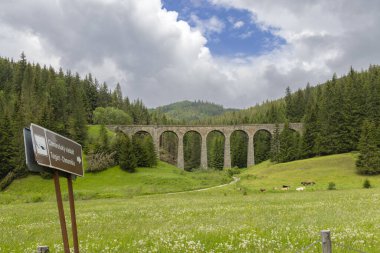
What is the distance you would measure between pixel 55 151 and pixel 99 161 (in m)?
78.1

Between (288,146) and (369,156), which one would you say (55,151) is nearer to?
(369,156)

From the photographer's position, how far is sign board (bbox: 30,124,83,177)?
5824 mm

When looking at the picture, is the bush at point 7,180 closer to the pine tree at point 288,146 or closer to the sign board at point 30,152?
the pine tree at point 288,146

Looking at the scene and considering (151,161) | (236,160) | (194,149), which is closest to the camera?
(151,161)

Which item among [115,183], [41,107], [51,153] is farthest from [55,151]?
[41,107]

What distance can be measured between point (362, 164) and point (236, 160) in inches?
2781

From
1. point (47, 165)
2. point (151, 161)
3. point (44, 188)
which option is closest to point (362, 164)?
point (151, 161)

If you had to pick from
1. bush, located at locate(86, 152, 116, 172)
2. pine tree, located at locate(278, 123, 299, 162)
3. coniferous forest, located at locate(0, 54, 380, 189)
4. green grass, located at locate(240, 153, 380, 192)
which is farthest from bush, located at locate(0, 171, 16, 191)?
pine tree, located at locate(278, 123, 299, 162)

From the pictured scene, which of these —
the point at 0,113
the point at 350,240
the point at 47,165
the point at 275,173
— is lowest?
the point at 275,173

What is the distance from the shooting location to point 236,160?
138875 mm

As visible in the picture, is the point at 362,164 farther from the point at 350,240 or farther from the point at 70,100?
the point at 70,100

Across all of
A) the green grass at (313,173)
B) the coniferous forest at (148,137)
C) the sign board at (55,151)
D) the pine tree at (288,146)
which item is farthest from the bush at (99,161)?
the sign board at (55,151)

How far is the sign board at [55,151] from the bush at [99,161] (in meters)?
76.9

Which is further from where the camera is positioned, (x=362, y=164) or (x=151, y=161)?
(x=151, y=161)
